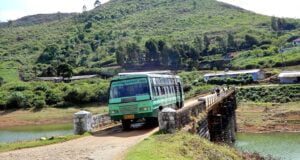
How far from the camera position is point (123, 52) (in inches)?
4749

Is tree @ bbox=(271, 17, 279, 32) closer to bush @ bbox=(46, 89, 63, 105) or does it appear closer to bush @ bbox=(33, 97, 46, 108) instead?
bush @ bbox=(46, 89, 63, 105)

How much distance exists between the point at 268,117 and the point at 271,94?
15975mm

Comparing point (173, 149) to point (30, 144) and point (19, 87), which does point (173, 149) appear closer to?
point (30, 144)

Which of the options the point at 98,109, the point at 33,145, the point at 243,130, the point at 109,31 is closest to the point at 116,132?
the point at 33,145

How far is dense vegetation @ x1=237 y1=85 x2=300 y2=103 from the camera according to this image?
7121cm

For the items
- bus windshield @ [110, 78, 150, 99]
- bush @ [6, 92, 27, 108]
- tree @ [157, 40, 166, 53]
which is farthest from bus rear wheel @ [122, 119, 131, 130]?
tree @ [157, 40, 166, 53]

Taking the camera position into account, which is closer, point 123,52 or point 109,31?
point 123,52

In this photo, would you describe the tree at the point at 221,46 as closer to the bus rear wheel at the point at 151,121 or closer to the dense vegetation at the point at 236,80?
the dense vegetation at the point at 236,80

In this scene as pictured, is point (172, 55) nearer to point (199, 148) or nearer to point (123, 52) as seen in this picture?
point (123, 52)

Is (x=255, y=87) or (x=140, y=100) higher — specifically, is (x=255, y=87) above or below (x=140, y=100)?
below

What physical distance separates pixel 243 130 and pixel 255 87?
83.3ft

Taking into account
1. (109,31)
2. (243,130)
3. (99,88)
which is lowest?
(243,130)

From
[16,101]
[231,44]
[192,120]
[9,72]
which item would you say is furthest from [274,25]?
[192,120]

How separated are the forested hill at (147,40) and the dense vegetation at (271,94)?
83.7 feet
